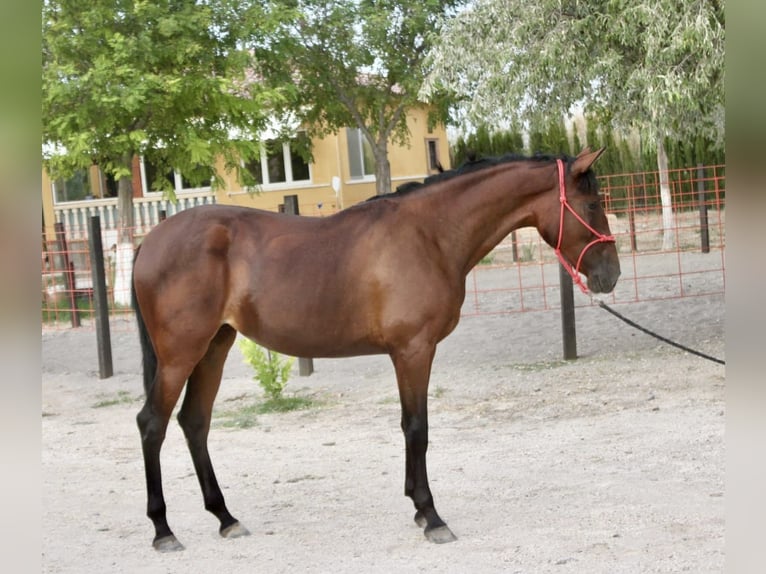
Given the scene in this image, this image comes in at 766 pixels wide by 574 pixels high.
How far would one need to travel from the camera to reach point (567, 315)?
8086 mm

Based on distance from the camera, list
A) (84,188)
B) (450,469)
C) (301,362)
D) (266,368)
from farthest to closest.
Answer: (84,188) → (301,362) → (266,368) → (450,469)

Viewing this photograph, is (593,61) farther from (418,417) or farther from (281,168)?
(281,168)

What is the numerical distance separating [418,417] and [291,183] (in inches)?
806

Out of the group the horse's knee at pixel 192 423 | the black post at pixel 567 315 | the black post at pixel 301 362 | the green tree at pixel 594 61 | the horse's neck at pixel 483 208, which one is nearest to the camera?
the horse's neck at pixel 483 208

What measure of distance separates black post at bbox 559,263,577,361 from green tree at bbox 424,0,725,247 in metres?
1.52

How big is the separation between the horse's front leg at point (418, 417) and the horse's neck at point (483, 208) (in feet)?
1.73

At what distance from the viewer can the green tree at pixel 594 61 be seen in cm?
629

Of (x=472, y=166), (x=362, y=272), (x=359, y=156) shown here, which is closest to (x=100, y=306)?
(x=362, y=272)

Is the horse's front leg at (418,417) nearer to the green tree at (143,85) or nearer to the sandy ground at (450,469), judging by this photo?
the sandy ground at (450,469)

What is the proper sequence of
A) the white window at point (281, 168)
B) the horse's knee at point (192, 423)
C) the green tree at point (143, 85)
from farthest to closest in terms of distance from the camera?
the white window at point (281, 168) → the green tree at point (143, 85) → the horse's knee at point (192, 423)

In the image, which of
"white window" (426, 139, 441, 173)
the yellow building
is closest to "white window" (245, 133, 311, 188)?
the yellow building

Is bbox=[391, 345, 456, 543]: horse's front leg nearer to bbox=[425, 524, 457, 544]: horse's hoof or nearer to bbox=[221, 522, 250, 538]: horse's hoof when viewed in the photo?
bbox=[425, 524, 457, 544]: horse's hoof

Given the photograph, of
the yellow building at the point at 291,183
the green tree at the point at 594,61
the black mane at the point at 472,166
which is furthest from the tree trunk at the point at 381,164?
the black mane at the point at 472,166
